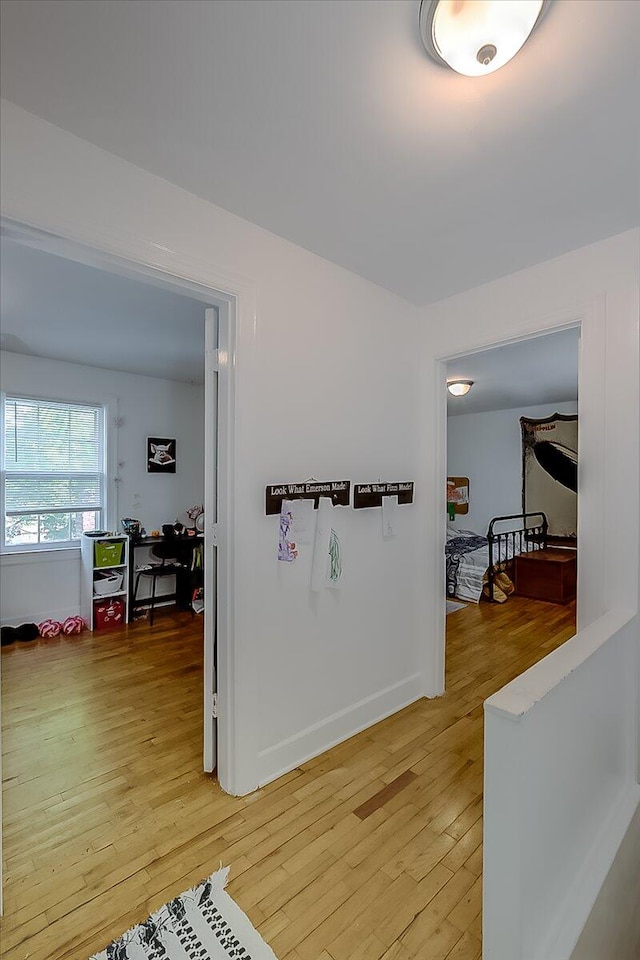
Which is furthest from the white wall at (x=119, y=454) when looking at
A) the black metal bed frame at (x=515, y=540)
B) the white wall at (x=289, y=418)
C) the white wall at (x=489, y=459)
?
the white wall at (x=489, y=459)

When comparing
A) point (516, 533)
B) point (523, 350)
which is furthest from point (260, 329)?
point (516, 533)

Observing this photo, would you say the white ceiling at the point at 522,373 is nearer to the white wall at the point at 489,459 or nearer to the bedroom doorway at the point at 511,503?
the bedroom doorway at the point at 511,503

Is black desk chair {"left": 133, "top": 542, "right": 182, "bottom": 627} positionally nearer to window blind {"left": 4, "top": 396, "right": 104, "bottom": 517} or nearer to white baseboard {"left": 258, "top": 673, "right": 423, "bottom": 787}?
window blind {"left": 4, "top": 396, "right": 104, "bottom": 517}

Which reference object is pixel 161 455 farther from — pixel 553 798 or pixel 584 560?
pixel 553 798

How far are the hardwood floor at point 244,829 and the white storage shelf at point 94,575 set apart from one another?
4.26 feet

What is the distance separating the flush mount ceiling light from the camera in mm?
1004

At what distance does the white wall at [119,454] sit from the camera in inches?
157

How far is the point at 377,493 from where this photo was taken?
2.44 m

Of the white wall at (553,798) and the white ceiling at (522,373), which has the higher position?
the white ceiling at (522,373)

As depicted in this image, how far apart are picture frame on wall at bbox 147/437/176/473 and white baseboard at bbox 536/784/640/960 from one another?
4.57 metres

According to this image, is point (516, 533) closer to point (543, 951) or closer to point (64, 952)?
point (543, 951)

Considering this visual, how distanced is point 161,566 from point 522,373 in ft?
14.2

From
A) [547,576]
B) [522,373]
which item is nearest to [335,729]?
[547,576]

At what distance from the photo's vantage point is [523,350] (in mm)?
3797
